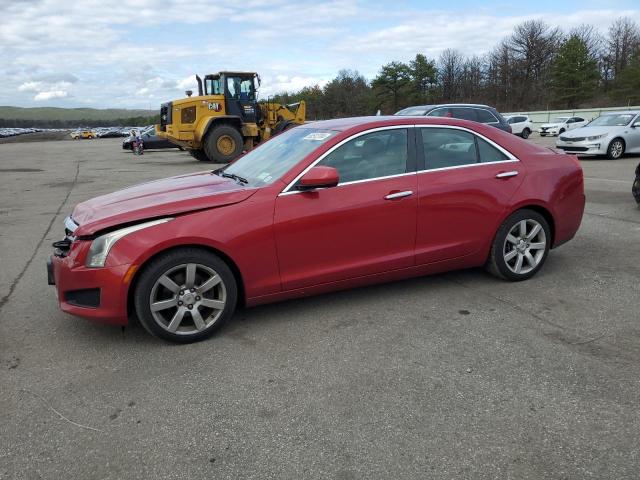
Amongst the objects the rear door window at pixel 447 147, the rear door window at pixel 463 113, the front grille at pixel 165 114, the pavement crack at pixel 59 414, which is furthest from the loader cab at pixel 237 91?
the pavement crack at pixel 59 414

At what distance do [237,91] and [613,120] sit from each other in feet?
41.4

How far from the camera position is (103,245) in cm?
362

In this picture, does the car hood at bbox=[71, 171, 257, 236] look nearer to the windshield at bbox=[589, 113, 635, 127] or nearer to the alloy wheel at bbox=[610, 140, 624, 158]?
the alloy wheel at bbox=[610, 140, 624, 158]

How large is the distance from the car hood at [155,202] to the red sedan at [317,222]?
0.01m

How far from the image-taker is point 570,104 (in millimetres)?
69062

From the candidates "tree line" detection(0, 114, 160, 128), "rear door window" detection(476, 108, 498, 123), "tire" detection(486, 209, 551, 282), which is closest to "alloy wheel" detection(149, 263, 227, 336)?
"tire" detection(486, 209, 551, 282)

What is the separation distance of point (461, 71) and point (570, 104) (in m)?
22.6

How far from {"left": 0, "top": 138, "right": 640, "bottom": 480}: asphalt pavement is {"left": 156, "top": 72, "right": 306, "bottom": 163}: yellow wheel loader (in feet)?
45.8

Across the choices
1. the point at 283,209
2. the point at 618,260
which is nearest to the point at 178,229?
the point at 283,209

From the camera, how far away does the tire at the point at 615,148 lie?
A: 639 inches

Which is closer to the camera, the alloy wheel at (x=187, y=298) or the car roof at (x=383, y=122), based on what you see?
the alloy wheel at (x=187, y=298)

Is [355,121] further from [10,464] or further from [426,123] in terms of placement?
[10,464]

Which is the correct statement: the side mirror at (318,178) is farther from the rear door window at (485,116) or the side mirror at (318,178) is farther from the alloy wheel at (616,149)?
the alloy wheel at (616,149)

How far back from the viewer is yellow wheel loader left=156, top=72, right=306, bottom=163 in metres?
18.4
